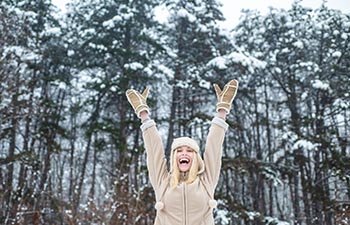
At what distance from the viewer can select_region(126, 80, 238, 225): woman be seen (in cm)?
238

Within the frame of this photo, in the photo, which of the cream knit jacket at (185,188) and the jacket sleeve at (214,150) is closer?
the cream knit jacket at (185,188)

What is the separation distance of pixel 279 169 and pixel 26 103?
6622 millimetres

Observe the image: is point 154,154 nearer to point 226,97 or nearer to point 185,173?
point 185,173

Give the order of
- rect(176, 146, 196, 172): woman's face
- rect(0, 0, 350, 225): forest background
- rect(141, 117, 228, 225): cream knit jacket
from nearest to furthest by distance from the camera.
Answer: rect(141, 117, 228, 225): cream knit jacket
rect(176, 146, 196, 172): woman's face
rect(0, 0, 350, 225): forest background

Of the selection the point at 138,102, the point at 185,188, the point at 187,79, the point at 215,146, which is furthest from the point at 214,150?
the point at 187,79

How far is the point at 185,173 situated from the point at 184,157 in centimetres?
9

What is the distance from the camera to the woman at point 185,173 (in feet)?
7.82

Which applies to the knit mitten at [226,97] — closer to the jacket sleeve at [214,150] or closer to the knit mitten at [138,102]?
the jacket sleeve at [214,150]

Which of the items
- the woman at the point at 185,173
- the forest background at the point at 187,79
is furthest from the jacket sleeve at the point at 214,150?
the forest background at the point at 187,79

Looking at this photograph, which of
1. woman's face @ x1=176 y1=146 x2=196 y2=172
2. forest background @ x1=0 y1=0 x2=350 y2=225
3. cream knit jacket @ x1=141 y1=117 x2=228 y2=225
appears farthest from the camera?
forest background @ x1=0 y1=0 x2=350 y2=225

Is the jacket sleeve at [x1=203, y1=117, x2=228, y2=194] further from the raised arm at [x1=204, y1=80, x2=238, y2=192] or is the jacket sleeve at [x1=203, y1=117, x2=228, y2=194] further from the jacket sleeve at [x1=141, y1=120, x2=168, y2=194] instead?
the jacket sleeve at [x1=141, y1=120, x2=168, y2=194]

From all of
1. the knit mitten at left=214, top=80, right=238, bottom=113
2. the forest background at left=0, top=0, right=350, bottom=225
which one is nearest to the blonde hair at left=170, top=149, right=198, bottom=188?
the knit mitten at left=214, top=80, right=238, bottom=113

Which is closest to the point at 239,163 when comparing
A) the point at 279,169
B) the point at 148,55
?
the point at 279,169

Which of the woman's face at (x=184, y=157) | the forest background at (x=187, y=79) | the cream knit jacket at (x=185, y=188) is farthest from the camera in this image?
the forest background at (x=187, y=79)
